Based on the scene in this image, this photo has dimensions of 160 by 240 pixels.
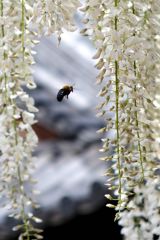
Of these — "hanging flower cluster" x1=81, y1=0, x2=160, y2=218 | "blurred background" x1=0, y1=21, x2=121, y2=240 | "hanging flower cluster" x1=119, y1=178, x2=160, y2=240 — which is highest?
"hanging flower cluster" x1=81, y1=0, x2=160, y2=218

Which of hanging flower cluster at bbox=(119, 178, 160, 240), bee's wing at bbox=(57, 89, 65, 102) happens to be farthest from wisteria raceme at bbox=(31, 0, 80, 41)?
hanging flower cluster at bbox=(119, 178, 160, 240)

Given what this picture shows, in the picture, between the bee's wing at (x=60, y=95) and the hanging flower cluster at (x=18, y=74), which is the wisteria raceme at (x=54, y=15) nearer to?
the hanging flower cluster at (x=18, y=74)

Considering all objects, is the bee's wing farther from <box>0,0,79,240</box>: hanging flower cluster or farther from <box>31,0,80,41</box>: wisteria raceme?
<box>31,0,80,41</box>: wisteria raceme

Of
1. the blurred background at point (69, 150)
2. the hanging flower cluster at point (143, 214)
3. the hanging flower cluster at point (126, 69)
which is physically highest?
the hanging flower cluster at point (126, 69)

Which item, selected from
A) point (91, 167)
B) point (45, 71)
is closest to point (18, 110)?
point (91, 167)

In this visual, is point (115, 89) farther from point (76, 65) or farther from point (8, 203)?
point (76, 65)

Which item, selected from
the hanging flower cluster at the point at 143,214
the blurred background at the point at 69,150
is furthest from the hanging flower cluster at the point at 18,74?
the blurred background at the point at 69,150

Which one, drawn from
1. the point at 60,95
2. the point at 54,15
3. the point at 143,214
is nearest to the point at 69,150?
the point at 143,214
